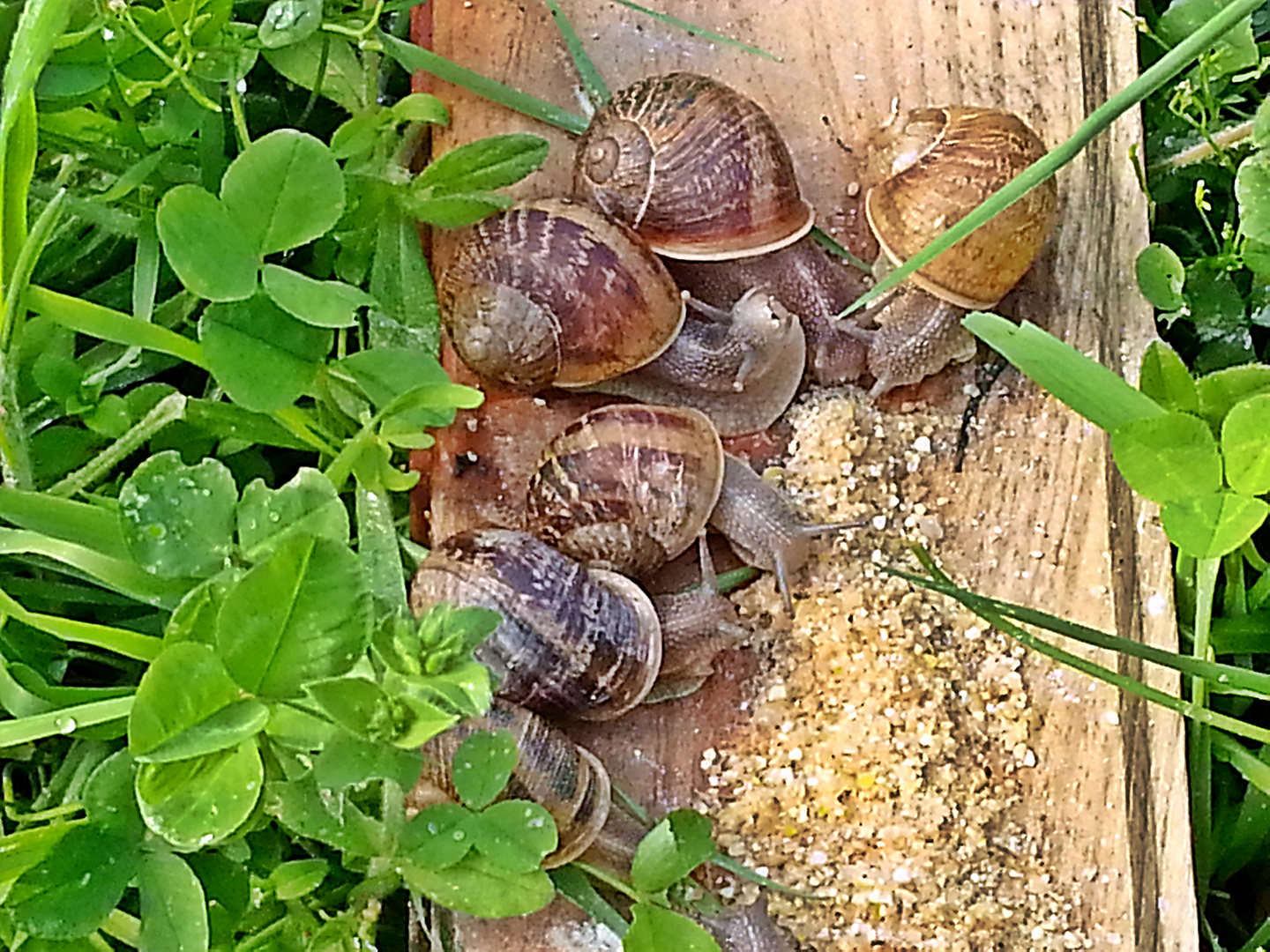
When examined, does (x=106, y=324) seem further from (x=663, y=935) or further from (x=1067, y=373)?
(x=1067, y=373)

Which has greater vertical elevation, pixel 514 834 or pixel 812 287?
pixel 812 287

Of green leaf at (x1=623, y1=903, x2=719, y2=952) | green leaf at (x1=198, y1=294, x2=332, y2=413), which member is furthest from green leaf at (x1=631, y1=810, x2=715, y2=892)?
green leaf at (x1=198, y1=294, x2=332, y2=413)

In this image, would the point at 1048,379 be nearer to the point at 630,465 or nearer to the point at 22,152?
the point at 630,465

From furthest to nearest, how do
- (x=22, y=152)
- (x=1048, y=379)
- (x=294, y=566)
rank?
(x=1048, y=379), (x=22, y=152), (x=294, y=566)

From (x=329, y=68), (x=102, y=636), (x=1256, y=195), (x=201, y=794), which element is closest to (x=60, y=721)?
(x=102, y=636)

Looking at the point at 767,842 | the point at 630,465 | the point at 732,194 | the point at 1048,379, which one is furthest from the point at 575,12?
the point at 767,842
